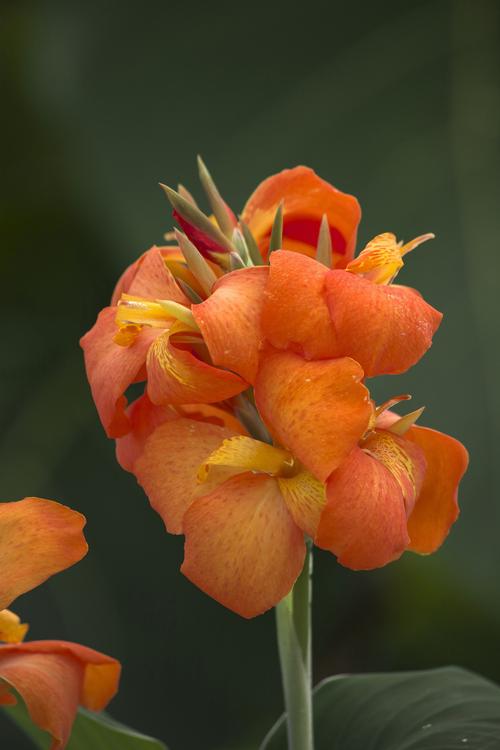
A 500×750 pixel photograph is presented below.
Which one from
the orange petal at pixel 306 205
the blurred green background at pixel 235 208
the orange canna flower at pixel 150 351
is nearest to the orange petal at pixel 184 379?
the orange canna flower at pixel 150 351

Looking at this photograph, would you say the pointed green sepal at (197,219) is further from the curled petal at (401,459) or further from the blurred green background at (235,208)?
the blurred green background at (235,208)

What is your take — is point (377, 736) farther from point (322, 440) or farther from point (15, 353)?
point (15, 353)

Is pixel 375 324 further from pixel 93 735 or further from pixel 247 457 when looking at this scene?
pixel 93 735

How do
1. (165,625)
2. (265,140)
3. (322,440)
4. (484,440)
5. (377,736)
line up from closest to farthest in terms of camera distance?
(322,440)
(377,736)
(484,440)
(265,140)
(165,625)

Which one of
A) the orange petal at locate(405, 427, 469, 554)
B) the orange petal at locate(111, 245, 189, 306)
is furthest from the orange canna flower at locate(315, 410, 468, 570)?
the orange petal at locate(111, 245, 189, 306)

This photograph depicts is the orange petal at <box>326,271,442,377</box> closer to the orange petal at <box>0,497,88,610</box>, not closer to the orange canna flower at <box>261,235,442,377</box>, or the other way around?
the orange canna flower at <box>261,235,442,377</box>

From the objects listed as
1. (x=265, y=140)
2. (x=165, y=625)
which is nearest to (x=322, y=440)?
(x=265, y=140)

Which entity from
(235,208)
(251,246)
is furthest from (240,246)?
(235,208)
